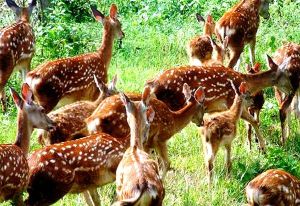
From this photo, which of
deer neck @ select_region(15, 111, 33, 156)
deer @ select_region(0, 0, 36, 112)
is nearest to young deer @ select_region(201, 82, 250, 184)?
deer neck @ select_region(15, 111, 33, 156)

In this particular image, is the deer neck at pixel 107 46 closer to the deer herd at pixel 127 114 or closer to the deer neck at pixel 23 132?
the deer herd at pixel 127 114

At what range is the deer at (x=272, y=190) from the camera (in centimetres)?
728

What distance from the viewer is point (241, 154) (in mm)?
9500

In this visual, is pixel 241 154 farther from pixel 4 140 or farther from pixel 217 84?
pixel 4 140

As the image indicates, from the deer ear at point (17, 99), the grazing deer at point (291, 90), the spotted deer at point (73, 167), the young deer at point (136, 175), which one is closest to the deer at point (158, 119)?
the spotted deer at point (73, 167)

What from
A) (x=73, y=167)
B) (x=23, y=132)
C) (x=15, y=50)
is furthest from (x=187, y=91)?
(x=15, y=50)

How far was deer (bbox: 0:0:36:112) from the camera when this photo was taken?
1048 centimetres

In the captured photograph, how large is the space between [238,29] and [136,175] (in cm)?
573

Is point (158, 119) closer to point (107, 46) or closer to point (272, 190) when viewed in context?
point (272, 190)

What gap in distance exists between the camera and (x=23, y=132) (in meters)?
7.98

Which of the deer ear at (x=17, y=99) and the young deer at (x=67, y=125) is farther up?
the deer ear at (x=17, y=99)

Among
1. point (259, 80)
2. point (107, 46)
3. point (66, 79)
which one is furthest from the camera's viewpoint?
point (107, 46)

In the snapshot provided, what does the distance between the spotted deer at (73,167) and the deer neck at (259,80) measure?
2721mm

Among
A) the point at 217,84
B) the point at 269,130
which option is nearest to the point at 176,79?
the point at 217,84
